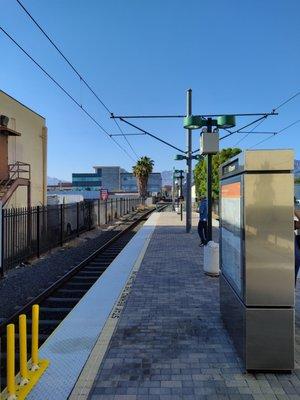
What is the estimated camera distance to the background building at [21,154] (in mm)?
22594

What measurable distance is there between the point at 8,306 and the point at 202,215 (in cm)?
801

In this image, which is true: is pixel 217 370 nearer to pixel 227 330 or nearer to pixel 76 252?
pixel 227 330

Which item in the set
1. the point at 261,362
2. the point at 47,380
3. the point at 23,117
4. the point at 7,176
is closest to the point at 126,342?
the point at 47,380

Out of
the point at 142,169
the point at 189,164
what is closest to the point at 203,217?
the point at 189,164

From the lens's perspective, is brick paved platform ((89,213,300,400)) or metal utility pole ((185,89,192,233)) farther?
metal utility pole ((185,89,192,233))

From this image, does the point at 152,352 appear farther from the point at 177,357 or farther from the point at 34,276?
the point at 34,276

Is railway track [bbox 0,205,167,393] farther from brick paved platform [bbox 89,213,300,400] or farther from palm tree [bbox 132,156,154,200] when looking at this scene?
palm tree [bbox 132,156,154,200]

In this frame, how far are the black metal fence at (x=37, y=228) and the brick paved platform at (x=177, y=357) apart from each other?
573cm

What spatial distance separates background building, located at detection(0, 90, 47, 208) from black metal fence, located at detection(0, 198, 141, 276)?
288 cm

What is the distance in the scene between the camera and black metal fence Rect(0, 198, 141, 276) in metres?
12.7

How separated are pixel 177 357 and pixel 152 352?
33 cm

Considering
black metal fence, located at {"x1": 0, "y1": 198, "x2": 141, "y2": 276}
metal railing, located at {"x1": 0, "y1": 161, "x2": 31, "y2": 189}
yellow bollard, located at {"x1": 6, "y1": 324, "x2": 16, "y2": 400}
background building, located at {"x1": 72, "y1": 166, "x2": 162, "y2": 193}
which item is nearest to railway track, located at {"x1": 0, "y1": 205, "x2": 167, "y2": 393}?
yellow bollard, located at {"x1": 6, "y1": 324, "x2": 16, "y2": 400}

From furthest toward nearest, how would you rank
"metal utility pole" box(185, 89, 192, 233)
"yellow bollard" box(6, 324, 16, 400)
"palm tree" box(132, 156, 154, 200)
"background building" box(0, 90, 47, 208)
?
"palm tree" box(132, 156, 154, 200) → "background building" box(0, 90, 47, 208) → "metal utility pole" box(185, 89, 192, 233) → "yellow bollard" box(6, 324, 16, 400)

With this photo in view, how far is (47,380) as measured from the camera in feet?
14.0
